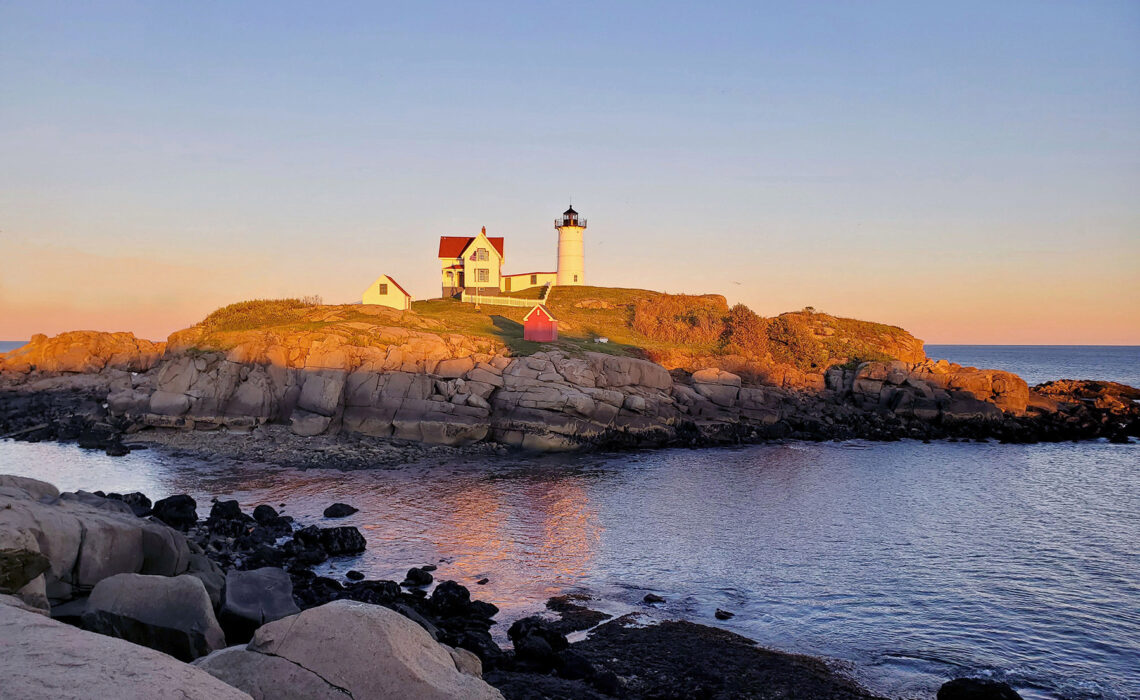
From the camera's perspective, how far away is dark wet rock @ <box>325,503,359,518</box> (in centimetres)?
2571

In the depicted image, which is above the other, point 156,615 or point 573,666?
point 156,615

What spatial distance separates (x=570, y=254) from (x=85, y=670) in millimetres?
89099

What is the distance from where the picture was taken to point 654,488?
31.6 metres

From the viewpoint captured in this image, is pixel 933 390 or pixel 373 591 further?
pixel 933 390

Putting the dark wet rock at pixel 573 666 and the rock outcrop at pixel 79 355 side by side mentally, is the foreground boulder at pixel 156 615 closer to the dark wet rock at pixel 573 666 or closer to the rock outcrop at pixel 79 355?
the dark wet rock at pixel 573 666

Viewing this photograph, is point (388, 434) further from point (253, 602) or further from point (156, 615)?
point (156, 615)

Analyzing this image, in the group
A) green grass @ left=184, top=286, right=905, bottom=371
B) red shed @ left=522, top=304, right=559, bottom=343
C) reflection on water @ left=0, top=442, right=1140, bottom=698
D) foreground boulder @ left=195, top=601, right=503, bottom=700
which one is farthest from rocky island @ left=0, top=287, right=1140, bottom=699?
reflection on water @ left=0, top=442, right=1140, bottom=698

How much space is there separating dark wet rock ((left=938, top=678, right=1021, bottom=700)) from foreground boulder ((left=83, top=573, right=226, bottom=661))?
1129cm

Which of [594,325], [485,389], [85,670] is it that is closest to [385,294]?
[594,325]

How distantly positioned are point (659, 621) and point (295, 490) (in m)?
19.0

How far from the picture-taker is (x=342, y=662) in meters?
7.71

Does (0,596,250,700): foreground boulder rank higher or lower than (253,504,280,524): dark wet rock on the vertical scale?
higher

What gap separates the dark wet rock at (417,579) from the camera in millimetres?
18516

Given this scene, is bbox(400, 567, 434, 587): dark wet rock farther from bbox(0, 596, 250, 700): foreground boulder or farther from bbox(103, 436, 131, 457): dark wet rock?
bbox(103, 436, 131, 457): dark wet rock
